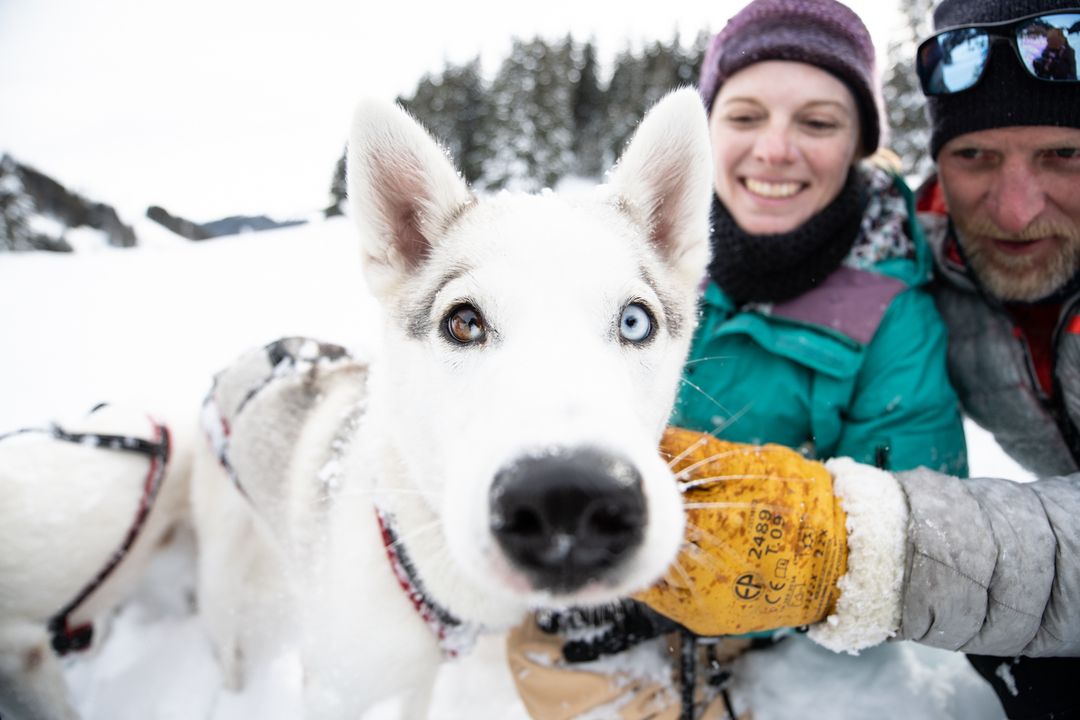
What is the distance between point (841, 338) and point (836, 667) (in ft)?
5.27

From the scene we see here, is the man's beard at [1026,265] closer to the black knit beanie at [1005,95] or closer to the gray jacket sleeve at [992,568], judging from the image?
the black knit beanie at [1005,95]

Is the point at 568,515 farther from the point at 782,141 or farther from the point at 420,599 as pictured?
the point at 782,141

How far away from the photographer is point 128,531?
263cm

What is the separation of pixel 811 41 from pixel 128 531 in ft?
13.4

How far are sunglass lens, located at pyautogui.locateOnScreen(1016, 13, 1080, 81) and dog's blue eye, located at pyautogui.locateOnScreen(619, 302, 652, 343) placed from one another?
84.0 inches

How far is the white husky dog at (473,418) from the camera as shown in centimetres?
109

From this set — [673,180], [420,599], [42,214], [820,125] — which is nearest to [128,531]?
[420,599]

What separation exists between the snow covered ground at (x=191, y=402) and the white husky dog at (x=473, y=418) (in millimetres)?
846

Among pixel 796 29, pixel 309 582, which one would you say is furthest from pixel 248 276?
pixel 796 29

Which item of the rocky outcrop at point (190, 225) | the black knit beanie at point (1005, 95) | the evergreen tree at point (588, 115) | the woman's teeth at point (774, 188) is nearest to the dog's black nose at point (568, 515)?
the woman's teeth at point (774, 188)

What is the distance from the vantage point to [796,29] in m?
2.59

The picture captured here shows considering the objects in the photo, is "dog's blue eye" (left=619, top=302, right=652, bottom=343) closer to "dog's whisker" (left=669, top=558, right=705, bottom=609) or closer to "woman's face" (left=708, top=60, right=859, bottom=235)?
"dog's whisker" (left=669, top=558, right=705, bottom=609)

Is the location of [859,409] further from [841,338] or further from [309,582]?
[309,582]

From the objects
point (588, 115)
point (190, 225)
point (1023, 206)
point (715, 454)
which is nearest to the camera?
point (715, 454)
